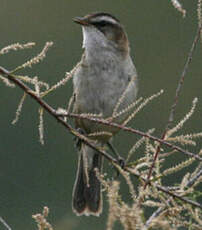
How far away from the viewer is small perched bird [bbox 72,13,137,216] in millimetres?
4645

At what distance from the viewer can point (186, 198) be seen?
106 inches

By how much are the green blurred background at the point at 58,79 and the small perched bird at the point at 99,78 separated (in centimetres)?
679

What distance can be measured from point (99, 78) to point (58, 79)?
514 inches

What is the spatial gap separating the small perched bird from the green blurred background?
679 cm

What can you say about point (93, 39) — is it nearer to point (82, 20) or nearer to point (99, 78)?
point (82, 20)

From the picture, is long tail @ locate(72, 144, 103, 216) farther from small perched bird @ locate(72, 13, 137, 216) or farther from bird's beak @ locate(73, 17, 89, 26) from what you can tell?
bird's beak @ locate(73, 17, 89, 26)

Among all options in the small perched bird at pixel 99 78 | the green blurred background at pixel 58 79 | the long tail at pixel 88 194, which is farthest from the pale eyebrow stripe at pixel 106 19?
→ the green blurred background at pixel 58 79

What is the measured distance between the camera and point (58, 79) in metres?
17.6

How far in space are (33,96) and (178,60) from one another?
1942 cm

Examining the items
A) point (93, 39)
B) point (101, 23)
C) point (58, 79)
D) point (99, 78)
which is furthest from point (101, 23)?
point (58, 79)

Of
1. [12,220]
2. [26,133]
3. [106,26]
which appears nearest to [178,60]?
[26,133]

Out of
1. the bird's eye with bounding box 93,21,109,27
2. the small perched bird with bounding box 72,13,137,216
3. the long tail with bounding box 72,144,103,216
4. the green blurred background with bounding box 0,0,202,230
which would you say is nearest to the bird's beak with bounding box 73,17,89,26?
the small perched bird with bounding box 72,13,137,216

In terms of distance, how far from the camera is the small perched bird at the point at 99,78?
4.64m

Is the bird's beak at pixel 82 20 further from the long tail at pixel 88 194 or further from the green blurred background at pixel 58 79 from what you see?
the green blurred background at pixel 58 79
